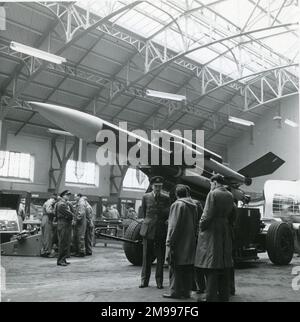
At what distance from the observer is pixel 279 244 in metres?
9.11

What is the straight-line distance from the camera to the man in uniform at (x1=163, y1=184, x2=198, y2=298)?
501cm

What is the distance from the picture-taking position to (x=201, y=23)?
53.4 ft

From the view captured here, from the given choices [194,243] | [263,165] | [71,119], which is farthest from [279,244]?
[71,119]

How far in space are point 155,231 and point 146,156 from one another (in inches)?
61.2

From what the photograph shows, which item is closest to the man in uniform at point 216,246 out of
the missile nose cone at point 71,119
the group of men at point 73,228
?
the missile nose cone at point 71,119

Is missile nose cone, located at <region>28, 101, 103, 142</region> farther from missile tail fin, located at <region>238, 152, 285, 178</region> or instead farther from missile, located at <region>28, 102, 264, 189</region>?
missile tail fin, located at <region>238, 152, 285, 178</region>

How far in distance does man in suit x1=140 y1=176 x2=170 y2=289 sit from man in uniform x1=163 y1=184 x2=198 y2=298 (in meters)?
0.65

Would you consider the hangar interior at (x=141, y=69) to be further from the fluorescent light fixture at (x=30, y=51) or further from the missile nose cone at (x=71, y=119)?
the missile nose cone at (x=71, y=119)

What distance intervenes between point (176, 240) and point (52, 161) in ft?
58.7

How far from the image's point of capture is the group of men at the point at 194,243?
15.3ft

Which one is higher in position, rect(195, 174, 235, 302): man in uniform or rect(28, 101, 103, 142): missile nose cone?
rect(28, 101, 103, 142): missile nose cone

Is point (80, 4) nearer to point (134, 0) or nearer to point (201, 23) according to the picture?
point (134, 0)

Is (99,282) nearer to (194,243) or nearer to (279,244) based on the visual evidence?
(194,243)

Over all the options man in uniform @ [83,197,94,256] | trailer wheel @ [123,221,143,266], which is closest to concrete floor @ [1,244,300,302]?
trailer wheel @ [123,221,143,266]
